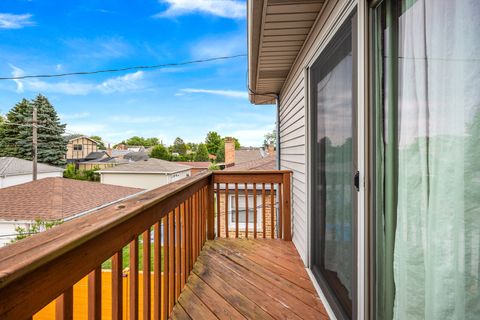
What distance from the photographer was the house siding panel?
6.38ft

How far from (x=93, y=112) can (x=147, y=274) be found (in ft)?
128

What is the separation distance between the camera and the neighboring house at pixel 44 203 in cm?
764

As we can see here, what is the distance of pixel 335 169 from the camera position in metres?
1.85

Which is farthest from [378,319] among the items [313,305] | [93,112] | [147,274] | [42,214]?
[93,112]

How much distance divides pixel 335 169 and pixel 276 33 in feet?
4.43

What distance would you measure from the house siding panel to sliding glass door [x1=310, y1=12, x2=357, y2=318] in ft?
0.44

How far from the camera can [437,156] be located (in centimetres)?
82

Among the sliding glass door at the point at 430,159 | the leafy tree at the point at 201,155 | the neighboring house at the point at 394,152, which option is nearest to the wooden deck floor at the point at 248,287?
the neighboring house at the point at 394,152

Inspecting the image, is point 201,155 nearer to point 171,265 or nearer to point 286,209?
point 286,209

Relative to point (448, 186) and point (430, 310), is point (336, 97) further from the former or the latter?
point (430, 310)

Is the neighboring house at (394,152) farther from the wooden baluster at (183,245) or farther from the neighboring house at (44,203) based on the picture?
the neighboring house at (44,203)

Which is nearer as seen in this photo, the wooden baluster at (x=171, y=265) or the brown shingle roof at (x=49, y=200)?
the wooden baluster at (x=171, y=265)

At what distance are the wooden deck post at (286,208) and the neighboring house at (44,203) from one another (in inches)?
265

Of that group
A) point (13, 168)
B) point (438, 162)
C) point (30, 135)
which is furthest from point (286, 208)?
point (30, 135)
